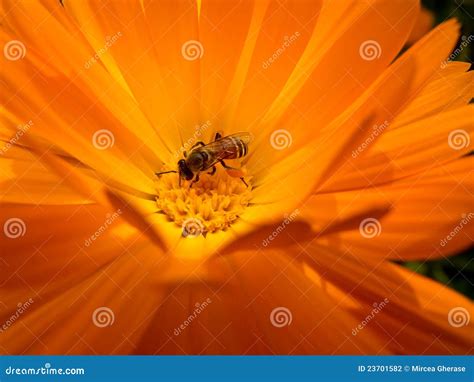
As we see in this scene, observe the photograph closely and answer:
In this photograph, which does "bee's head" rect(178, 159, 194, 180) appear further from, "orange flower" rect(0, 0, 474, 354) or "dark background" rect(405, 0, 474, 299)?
"dark background" rect(405, 0, 474, 299)

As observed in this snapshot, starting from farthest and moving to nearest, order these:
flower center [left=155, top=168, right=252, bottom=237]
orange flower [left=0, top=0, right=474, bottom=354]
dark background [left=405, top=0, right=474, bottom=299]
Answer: dark background [left=405, top=0, right=474, bottom=299] → flower center [left=155, top=168, right=252, bottom=237] → orange flower [left=0, top=0, right=474, bottom=354]

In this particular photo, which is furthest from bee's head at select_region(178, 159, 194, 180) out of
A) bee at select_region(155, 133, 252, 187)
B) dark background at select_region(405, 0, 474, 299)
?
dark background at select_region(405, 0, 474, 299)

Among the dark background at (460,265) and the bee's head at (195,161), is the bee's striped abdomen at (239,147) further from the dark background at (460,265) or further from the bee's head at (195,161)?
the dark background at (460,265)

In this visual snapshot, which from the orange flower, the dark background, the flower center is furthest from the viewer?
the dark background

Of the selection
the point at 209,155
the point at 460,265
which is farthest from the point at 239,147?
the point at 460,265

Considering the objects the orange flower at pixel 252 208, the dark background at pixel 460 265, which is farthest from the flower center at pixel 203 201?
the dark background at pixel 460 265

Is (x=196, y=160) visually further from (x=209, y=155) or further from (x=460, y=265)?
(x=460, y=265)

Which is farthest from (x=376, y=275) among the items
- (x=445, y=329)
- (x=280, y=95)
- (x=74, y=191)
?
(x=74, y=191)

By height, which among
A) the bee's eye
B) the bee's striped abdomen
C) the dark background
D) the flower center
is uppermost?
the dark background
